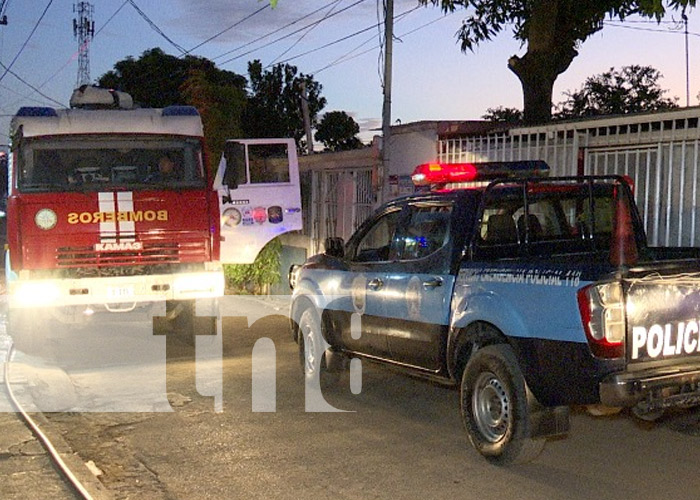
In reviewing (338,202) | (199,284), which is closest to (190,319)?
(199,284)

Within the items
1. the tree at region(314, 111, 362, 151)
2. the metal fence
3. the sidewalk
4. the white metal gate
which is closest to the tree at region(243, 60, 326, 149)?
the tree at region(314, 111, 362, 151)

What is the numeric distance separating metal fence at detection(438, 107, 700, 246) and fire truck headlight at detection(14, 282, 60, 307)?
637 cm

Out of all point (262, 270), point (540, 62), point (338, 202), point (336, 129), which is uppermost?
point (336, 129)

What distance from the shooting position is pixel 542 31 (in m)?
14.7

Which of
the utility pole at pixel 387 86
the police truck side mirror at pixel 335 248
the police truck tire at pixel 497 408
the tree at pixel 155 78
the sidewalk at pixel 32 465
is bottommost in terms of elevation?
the sidewalk at pixel 32 465

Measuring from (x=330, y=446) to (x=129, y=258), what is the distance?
4368 millimetres

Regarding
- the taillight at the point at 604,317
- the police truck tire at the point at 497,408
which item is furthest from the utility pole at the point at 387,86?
the taillight at the point at 604,317

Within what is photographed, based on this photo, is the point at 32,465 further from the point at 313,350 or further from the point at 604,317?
the point at 604,317

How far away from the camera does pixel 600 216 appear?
709 centimetres

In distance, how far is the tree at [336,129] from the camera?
4234 centimetres

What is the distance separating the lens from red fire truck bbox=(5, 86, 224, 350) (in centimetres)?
955

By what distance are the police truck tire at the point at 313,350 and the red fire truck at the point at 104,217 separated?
2064 mm

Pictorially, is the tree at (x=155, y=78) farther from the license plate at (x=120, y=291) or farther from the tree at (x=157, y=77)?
the license plate at (x=120, y=291)

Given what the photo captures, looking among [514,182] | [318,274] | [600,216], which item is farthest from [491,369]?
[318,274]
